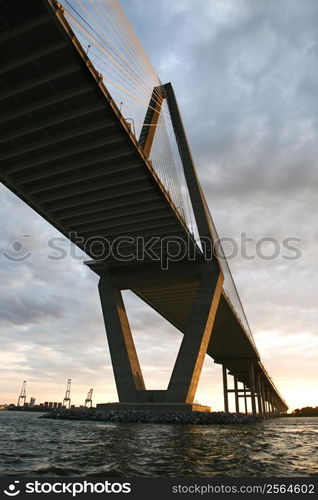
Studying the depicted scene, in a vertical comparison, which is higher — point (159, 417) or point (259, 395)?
point (259, 395)

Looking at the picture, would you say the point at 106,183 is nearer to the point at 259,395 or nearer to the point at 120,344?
the point at 120,344

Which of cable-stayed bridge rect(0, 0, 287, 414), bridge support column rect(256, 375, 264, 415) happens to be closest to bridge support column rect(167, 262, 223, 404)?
cable-stayed bridge rect(0, 0, 287, 414)

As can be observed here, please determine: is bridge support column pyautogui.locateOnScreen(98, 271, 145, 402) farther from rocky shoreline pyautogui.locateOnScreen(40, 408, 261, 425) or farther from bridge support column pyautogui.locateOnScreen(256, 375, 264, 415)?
bridge support column pyautogui.locateOnScreen(256, 375, 264, 415)

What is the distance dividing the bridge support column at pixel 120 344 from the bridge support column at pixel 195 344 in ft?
11.5

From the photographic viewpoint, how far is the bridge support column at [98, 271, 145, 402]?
30.5 meters

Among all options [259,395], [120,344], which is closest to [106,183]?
[120,344]

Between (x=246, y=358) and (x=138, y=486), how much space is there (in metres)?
68.6

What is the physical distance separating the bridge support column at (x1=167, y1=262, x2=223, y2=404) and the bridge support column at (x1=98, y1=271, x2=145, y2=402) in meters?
3.51

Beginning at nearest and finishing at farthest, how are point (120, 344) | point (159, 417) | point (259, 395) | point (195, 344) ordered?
point (159, 417)
point (195, 344)
point (120, 344)
point (259, 395)

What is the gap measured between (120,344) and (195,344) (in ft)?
20.2

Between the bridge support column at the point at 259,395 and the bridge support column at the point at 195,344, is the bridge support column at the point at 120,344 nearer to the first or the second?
the bridge support column at the point at 195,344

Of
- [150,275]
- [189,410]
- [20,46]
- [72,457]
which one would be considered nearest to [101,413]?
[189,410]

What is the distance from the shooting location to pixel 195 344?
29.4m

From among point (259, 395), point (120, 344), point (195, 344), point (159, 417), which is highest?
point (120, 344)
